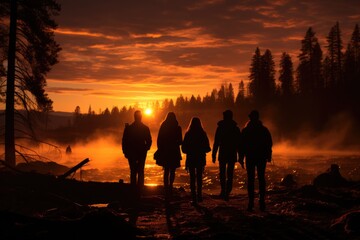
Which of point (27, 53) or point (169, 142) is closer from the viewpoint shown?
point (169, 142)

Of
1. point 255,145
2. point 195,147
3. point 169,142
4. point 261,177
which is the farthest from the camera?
point 169,142

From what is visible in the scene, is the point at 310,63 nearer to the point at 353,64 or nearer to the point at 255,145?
the point at 353,64

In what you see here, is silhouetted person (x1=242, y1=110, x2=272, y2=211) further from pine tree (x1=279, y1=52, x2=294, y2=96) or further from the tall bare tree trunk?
pine tree (x1=279, y1=52, x2=294, y2=96)

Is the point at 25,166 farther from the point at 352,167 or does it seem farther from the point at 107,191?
the point at 352,167

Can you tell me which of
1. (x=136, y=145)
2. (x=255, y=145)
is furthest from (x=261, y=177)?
(x=136, y=145)

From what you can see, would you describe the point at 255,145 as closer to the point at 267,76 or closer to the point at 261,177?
the point at 261,177

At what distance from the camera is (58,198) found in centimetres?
1088

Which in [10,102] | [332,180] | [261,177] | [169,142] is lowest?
[332,180]

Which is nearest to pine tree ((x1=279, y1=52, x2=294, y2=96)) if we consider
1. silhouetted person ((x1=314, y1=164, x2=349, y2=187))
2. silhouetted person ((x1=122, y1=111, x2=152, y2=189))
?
silhouetted person ((x1=314, y1=164, x2=349, y2=187))

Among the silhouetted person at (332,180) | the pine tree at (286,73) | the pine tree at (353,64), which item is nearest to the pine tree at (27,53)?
the silhouetted person at (332,180)

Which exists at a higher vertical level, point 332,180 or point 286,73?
point 286,73

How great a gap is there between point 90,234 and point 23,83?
1374 cm

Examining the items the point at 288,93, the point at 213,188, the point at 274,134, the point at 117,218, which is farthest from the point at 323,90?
the point at 117,218

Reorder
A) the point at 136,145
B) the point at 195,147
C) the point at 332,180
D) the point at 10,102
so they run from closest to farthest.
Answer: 1. the point at 195,147
2. the point at 136,145
3. the point at 10,102
4. the point at 332,180
